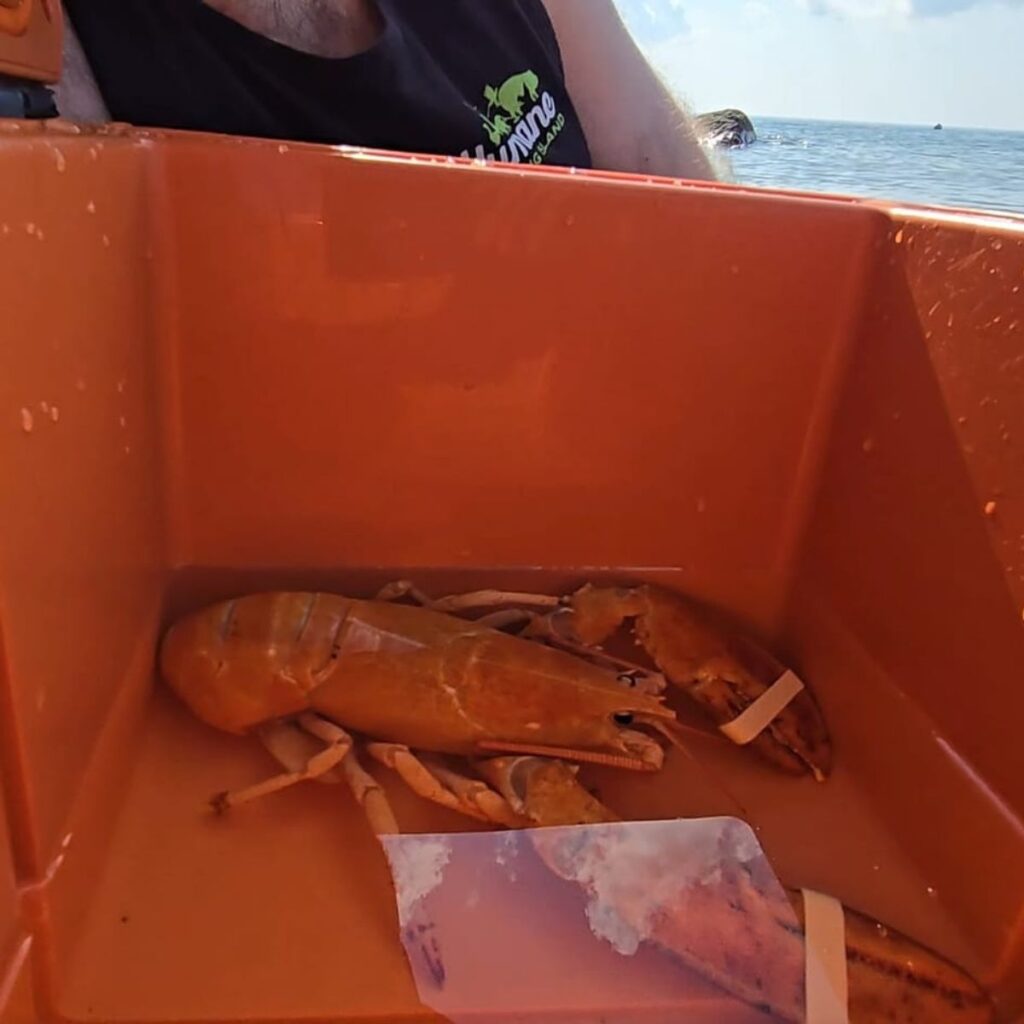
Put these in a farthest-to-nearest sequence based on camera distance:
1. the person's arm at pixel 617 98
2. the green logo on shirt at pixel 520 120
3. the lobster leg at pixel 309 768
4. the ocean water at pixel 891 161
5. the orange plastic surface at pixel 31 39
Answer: the ocean water at pixel 891 161 < the person's arm at pixel 617 98 < the green logo on shirt at pixel 520 120 < the lobster leg at pixel 309 768 < the orange plastic surface at pixel 31 39

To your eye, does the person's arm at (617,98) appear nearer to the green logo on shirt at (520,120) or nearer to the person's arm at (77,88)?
the green logo on shirt at (520,120)

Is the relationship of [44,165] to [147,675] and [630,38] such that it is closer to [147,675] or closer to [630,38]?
[147,675]

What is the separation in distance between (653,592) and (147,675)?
0.34 meters

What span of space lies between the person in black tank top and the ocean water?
3.01ft

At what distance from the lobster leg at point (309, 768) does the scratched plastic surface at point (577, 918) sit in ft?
0.26

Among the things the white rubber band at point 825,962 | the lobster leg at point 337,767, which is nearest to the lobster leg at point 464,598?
the lobster leg at point 337,767

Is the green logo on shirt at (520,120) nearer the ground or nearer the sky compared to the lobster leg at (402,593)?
nearer the sky

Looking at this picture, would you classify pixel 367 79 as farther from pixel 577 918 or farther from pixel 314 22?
pixel 577 918

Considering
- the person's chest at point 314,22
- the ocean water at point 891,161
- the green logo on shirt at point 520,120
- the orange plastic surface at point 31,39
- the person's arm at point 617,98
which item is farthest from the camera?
the ocean water at point 891,161

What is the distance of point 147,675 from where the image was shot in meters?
0.66

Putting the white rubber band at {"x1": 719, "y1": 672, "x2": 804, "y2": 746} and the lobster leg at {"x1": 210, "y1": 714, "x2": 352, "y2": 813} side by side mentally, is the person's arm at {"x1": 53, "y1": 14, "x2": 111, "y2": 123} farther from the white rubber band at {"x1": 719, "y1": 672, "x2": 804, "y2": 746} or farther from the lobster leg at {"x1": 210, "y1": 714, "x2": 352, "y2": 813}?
the white rubber band at {"x1": 719, "y1": 672, "x2": 804, "y2": 746}

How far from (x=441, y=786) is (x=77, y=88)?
19.6 inches

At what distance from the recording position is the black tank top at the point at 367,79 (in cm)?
69

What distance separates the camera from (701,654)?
2.36ft
